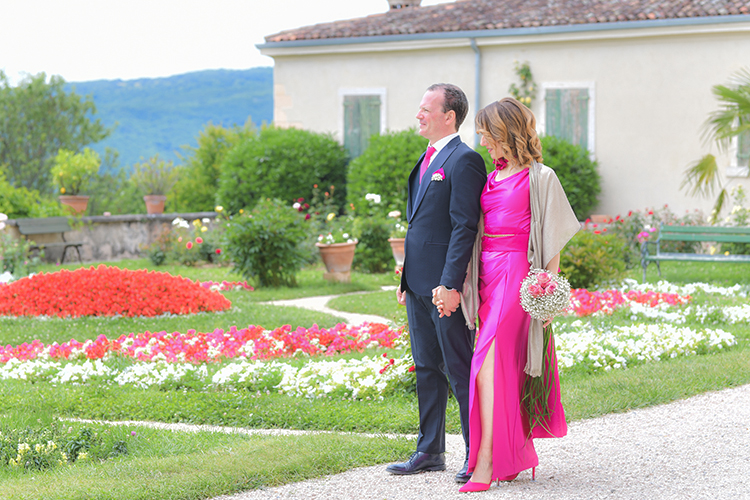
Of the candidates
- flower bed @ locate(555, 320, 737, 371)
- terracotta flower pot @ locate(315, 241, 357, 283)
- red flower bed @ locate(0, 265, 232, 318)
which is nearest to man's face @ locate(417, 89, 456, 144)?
flower bed @ locate(555, 320, 737, 371)

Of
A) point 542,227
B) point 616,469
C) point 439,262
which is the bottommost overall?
point 616,469

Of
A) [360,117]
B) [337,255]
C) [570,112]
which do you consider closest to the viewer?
[337,255]

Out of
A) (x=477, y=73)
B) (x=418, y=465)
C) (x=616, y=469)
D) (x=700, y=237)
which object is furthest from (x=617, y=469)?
(x=477, y=73)

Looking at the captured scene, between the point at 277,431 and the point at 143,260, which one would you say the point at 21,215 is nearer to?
the point at 143,260

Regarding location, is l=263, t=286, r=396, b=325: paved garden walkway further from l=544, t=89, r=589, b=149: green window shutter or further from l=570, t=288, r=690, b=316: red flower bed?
l=544, t=89, r=589, b=149: green window shutter

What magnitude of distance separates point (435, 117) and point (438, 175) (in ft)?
0.90

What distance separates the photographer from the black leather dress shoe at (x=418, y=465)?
358cm

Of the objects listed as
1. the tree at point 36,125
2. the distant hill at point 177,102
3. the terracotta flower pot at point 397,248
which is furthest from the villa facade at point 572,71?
the distant hill at point 177,102

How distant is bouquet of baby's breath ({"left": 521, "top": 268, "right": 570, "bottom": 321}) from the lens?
319cm

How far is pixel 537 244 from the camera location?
331 cm

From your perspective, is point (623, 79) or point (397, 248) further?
point (623, 79)

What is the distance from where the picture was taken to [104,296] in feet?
26.6

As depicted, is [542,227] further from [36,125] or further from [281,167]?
[36,125]

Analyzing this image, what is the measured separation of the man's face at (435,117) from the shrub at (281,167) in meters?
11.7
